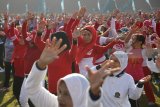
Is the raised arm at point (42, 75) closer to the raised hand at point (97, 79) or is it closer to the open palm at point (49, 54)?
the open palm at point (49, 54)

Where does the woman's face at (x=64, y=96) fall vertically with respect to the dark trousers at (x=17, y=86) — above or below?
above

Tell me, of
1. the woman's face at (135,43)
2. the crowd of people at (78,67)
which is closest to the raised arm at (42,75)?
the crowd of people at (78,67)

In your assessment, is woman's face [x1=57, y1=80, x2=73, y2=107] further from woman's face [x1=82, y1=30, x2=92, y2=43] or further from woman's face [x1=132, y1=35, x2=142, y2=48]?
woman's face [x1=132, y1=35, x2=142, y2=48]

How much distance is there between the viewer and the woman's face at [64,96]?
315 centimetres

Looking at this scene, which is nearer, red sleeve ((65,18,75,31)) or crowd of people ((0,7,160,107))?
crowd of people ((0,7,160,107))

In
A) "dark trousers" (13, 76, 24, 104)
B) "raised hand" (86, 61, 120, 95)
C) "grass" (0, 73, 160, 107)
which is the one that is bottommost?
"grass" (0, 73, 160, 107)

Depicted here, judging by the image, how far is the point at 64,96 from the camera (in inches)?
125

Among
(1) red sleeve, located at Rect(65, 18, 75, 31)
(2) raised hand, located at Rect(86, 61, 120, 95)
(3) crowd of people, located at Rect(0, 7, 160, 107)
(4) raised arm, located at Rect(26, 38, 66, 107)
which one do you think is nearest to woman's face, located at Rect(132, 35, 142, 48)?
(3) crowd of people, located at Rect(0, 7, 160, 107)

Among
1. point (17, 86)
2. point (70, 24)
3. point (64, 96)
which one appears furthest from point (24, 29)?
point (64, 96)

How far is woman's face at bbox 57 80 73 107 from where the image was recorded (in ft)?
10.3

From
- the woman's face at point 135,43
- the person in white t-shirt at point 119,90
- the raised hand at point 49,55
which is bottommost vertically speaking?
the person in white t-shirt at point 119,90

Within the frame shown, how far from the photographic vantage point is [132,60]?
7.81 metres

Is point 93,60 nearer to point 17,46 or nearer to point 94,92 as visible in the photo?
point 17,46

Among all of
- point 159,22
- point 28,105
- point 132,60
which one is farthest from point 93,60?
point 159,22
